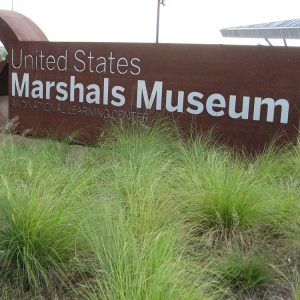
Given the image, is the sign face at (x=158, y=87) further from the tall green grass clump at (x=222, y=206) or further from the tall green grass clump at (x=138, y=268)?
the tall green grass clump at (x=138, y=268)

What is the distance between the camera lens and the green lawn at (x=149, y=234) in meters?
2.98

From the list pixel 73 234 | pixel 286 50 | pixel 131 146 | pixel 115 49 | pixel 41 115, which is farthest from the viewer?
pixel 41 115

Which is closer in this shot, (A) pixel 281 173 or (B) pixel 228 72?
(A) pixel 281 173

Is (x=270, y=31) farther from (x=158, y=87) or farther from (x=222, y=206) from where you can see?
(x=222, y=206)

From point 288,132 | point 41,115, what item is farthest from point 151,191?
point 41,115

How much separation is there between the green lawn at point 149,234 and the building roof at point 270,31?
1808cm

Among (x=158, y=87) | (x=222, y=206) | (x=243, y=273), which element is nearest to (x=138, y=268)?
(x=243, y=273)

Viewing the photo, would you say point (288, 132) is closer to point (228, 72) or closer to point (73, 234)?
point (228, 72)

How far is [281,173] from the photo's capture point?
5.59m

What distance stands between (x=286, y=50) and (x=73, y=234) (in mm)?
4917

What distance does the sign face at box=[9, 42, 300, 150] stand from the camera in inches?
297

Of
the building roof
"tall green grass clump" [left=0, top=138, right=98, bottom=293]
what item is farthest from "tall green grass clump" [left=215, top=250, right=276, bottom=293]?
the building roof

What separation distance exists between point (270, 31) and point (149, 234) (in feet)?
71.4

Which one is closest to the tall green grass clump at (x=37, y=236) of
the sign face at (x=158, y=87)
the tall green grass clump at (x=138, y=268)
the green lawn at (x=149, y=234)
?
the green lawn at (x=149, y=234)
